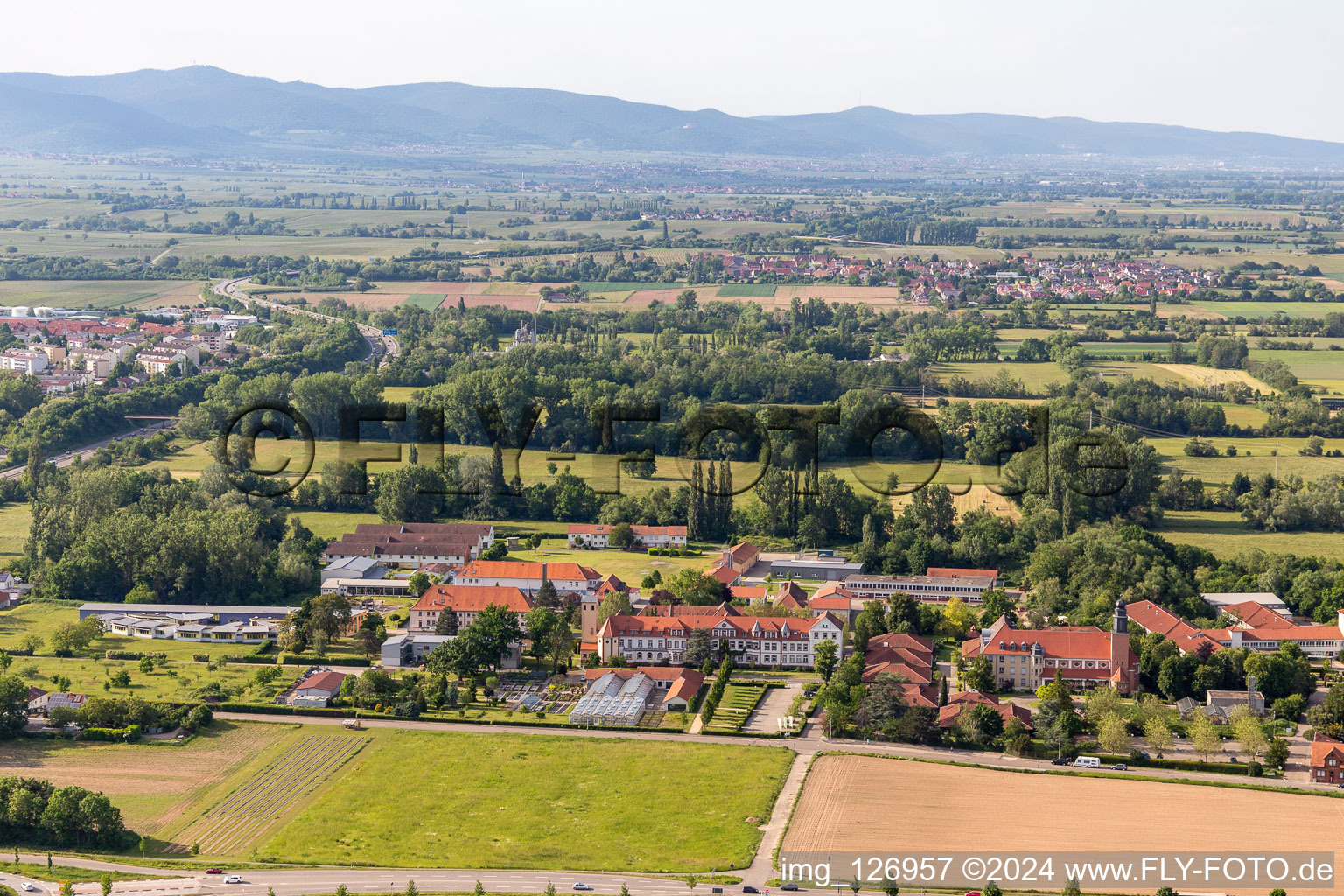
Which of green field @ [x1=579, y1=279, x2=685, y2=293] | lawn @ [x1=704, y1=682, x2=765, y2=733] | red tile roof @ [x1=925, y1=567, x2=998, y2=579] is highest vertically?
green field @ [x1=579, y1=279, x2=685, y2=293]

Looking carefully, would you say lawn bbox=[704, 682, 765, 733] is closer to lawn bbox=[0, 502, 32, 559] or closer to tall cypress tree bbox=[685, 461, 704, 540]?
tall cypress tree bbox=[685, 461, 704, 540]

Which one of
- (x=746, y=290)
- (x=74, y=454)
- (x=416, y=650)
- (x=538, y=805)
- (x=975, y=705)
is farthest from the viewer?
(x=746, y=290)

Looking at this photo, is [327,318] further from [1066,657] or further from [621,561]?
[1066,657]

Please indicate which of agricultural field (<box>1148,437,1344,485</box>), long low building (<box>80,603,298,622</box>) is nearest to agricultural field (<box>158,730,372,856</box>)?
long low building (<box>80,603,298,622</box>)

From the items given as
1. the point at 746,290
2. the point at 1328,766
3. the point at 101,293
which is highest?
the point at 746,290

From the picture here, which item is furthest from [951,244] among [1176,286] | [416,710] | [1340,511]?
[416,710]

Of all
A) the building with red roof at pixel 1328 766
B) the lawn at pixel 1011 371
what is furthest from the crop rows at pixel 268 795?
the lawn at pixel 1011 371

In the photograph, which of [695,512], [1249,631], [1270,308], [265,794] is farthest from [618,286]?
[265,794]
